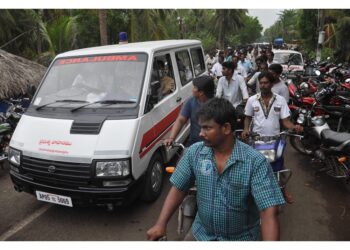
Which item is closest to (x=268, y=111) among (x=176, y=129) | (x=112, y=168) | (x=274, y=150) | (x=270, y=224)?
(x=274, y=150)

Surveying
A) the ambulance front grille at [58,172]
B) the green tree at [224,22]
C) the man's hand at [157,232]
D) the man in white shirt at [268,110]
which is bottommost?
the ambulance front grille at [58,172]

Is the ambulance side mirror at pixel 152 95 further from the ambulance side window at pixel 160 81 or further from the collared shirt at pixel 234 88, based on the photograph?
the collared shirt at pixel 234 88

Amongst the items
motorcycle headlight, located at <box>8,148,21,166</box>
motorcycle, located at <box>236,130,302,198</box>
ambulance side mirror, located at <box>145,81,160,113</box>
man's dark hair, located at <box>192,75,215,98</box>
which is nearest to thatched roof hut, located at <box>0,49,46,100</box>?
motorcycle headlight, located at <box>8,148,21,166</box>

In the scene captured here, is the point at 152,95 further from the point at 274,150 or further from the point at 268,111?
the point at 274,150

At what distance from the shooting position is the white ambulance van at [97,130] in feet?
11.2

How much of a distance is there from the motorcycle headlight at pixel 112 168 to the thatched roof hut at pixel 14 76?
5.42 m

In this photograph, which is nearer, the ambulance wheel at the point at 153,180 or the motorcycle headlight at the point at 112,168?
the motorcycle headlight at the point at 112,168

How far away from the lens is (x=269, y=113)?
3770 millimetres

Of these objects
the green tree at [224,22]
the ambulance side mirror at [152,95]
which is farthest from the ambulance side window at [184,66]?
the green tree at [224,22]

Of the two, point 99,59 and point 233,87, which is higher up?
point 99,59

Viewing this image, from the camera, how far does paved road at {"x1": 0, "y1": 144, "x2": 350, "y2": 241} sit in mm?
3580

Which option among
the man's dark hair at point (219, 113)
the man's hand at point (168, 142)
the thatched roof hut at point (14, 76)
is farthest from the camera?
the thatched roof hut at point (14, 76)

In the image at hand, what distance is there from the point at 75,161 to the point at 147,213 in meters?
1.16

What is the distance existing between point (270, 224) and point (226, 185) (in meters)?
0.31
